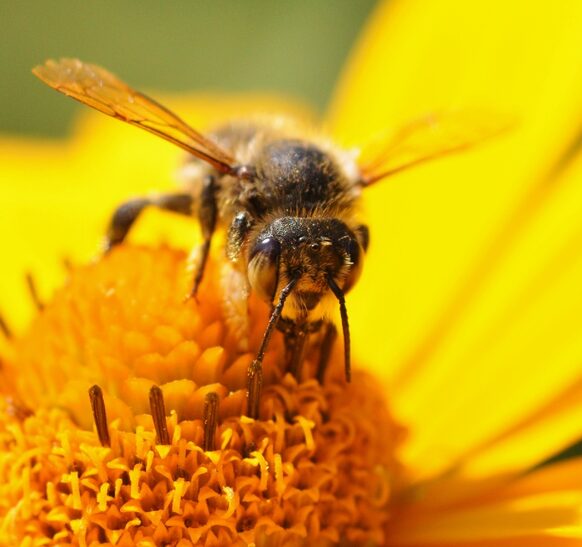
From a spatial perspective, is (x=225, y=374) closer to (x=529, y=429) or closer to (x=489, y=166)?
(x=529, y=429)

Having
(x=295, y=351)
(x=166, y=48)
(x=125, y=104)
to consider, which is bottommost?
(x=295, y=351)

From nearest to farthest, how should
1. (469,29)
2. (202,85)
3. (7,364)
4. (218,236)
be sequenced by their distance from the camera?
(7,364) → (218,236) → (469,29) → (202,85)

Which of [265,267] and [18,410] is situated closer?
[265,267]

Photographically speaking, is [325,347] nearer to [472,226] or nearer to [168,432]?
[168,432]

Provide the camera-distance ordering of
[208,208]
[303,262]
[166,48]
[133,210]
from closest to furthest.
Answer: [303,262]
[208,208]
[133,210]
[166,48]

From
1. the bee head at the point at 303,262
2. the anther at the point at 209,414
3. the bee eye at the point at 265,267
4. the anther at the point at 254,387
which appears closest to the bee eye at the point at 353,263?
the bee head at the point at 303,262

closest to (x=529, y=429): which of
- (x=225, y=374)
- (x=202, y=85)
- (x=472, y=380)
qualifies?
(x=472, y=380)

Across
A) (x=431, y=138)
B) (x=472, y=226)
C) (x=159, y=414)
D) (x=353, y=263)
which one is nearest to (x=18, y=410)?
(x=159, y=414)

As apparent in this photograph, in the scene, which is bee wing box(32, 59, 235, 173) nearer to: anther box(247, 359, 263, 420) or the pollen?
the pollen
